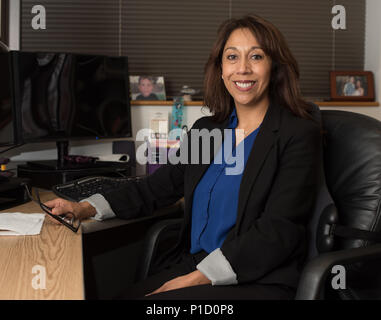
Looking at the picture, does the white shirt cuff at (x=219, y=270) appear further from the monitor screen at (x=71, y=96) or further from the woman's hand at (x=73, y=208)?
the monitor screen at (x=71, y=96)

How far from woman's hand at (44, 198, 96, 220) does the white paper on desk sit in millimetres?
46

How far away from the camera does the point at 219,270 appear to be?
1.17 metres

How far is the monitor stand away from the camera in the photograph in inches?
72.6

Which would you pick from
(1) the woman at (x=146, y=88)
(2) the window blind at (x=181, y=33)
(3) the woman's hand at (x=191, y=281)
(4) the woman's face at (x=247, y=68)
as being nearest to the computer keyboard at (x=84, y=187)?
(3) the woman's hand at (x=191, y=281)

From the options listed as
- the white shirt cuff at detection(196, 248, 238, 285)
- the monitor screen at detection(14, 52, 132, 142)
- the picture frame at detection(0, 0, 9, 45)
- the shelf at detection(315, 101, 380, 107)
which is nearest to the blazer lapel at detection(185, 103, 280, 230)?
the white shirt cuff at detection(196, 248, 238, 285)

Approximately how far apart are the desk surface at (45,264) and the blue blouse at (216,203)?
395 mm

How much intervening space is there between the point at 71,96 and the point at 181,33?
0.88 metres

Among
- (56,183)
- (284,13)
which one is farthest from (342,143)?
(284,13)

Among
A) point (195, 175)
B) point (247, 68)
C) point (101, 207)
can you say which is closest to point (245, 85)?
point (247, 68)

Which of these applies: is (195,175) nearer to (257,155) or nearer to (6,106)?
(257,155)

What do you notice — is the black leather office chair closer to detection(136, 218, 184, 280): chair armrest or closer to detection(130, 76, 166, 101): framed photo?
detection(136, 218, 184, 280): chair armrest

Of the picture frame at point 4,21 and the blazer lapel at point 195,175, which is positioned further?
the picture frame at point 4,21

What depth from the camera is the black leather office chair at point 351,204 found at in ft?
4.02
